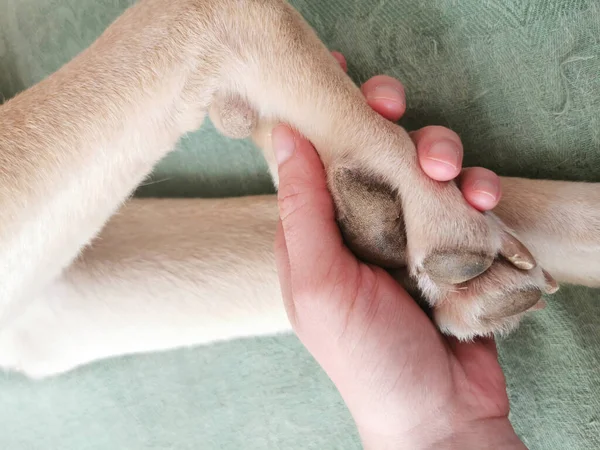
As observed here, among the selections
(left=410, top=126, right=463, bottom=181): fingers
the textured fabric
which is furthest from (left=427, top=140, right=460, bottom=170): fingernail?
the textured fabric

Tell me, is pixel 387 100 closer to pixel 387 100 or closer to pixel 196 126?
pixel 387 100

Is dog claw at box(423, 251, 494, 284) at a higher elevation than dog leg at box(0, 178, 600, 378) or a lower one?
higher

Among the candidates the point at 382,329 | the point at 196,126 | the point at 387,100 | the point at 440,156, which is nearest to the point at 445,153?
the point at 440,156

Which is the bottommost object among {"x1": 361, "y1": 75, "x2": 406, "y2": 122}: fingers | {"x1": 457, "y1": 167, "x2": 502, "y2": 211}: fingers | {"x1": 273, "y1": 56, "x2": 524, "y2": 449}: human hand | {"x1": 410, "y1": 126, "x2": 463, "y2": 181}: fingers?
{"x1": 273, "y1": 56, "x2": 524, "y2": 449}: human hand

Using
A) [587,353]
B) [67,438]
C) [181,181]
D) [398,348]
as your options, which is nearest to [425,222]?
[398,348]

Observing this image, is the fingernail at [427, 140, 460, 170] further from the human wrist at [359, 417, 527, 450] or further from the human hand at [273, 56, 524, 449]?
the human wrist at [359, 417, 527, 450]

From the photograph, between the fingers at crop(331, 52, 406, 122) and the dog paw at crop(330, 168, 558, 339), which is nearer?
the dog paw at crop(330, 168, 558, 339)
